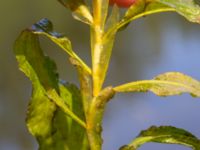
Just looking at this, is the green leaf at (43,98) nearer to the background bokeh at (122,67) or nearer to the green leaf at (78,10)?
the green leaf at (78,10)

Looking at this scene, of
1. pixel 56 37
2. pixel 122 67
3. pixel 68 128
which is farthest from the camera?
Answer: pixel 122 67

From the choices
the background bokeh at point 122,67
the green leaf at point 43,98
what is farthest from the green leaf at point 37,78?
the background bokeh at point 122,67

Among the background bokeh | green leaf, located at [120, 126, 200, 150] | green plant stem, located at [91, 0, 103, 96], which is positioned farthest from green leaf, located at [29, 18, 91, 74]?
the background bokeh

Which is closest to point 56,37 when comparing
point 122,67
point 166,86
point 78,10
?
point 78,10

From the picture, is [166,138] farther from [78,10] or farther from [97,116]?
[78,10]

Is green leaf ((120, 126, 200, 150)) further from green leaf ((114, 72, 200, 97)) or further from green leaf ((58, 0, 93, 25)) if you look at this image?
green leaf ((58, 0, 93, 25))

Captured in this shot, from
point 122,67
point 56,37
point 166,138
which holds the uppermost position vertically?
point 56,37
